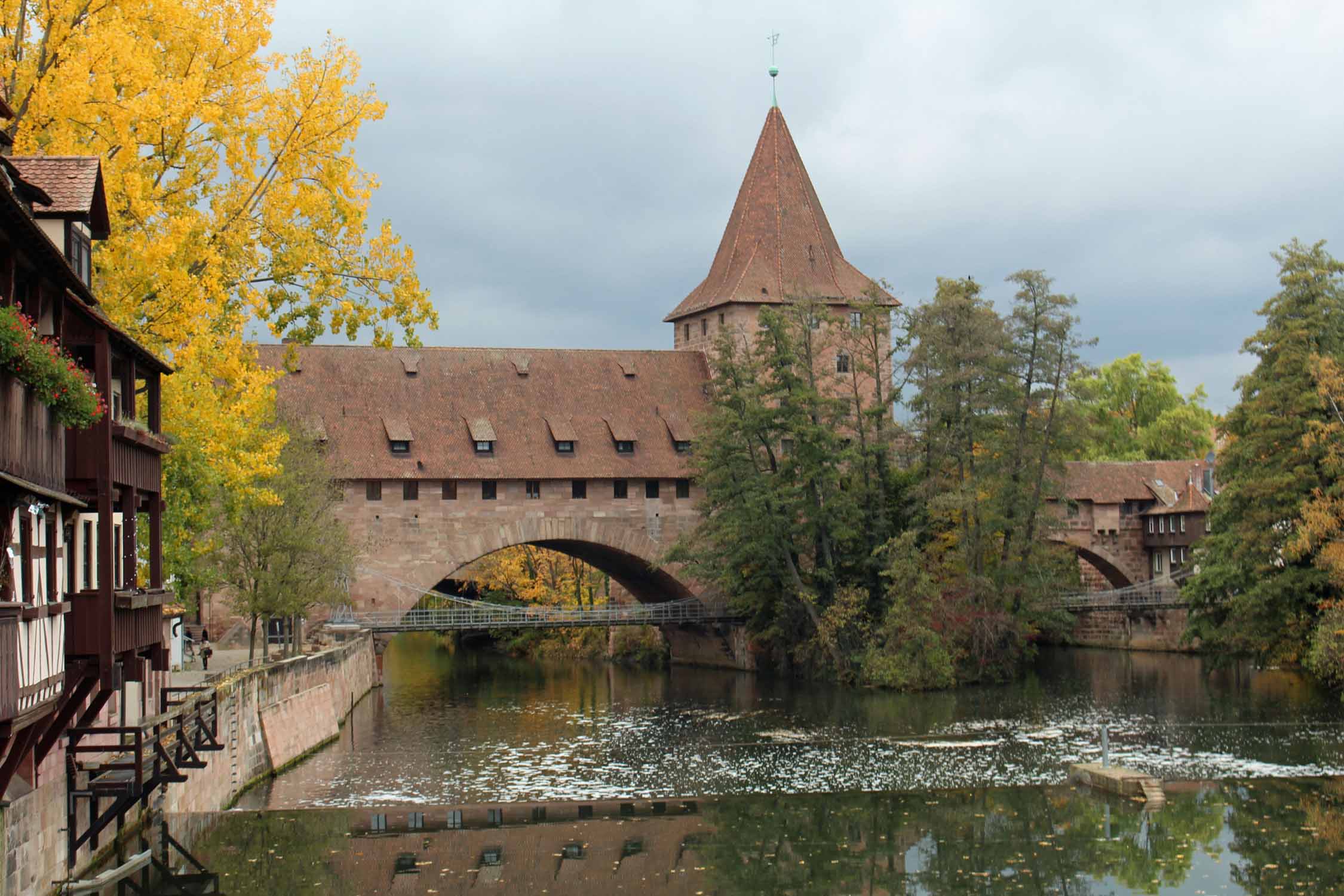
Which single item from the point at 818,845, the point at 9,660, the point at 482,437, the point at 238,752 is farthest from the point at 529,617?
the point at 9,660

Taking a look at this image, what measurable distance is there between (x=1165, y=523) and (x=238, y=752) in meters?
35.2

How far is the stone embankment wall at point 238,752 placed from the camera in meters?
11.8

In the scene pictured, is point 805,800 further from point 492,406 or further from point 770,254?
point 770,254

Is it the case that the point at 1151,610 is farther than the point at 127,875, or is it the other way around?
the point at 1151,610

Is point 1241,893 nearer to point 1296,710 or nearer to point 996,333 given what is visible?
point 1296,710

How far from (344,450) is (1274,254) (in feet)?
71.6

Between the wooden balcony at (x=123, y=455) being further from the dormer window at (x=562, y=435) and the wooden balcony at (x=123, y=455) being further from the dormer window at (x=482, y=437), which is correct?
the dormer window at (x=562, y=435)

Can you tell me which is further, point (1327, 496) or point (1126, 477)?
point (1126, 477)

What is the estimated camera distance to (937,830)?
17.3 meters

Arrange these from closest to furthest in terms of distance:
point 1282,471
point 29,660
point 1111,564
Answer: point 29,660
point 1282,471
point 1111,564

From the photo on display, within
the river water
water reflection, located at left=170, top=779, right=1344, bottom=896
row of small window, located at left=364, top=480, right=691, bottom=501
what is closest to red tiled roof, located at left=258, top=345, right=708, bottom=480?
row of small window, located at left=364, top=480, right=691, bottom=501

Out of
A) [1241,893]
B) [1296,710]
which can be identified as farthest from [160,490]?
[1296,710]

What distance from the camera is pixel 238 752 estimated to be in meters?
19.6

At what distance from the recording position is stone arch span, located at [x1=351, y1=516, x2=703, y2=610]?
125 feet
